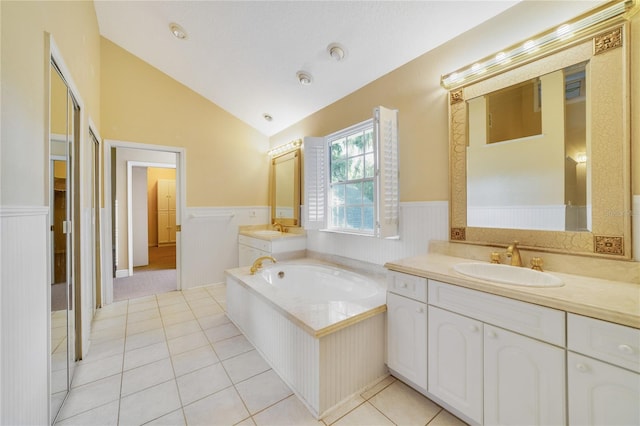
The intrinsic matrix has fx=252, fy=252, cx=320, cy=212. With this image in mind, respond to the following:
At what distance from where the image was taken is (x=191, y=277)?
3.66 meters

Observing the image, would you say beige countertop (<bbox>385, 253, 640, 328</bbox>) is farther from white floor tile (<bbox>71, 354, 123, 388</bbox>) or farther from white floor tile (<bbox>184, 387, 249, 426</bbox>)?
white floor tile (<bbox>71, 354, 123, 388</bbox>)

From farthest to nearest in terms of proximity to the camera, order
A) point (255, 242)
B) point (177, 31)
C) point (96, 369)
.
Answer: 1. point (255, 242)
2. point (177, 31)
3. point (96, 369)

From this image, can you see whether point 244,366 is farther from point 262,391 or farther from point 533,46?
point 533,46

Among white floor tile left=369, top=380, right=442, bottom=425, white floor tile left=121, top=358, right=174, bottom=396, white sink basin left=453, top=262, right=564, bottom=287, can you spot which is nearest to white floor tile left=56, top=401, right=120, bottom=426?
white floor tile left=121, top=358, right=174, bottom=396

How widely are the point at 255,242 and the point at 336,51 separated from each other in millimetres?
2548

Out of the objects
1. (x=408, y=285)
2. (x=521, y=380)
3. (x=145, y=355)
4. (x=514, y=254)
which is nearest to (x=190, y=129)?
(x=145, y=355)

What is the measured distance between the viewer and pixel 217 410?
148 cm

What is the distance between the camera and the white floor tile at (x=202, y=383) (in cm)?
160

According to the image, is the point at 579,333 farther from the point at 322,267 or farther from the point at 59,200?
the point at 59,200

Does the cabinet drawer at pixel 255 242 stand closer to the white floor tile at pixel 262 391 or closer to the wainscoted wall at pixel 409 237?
the wainscoted wall at pixel 409 237

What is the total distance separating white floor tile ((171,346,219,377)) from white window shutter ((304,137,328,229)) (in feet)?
5.48

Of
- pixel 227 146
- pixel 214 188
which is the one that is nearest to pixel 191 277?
pixel 214 188

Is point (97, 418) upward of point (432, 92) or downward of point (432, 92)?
downward

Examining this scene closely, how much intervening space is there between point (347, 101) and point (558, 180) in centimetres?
206
